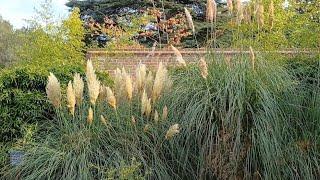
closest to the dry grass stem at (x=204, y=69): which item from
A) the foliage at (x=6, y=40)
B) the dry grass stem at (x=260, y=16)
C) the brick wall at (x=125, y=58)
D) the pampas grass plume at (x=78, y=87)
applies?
the dry grass stem at (x=260, y=16)

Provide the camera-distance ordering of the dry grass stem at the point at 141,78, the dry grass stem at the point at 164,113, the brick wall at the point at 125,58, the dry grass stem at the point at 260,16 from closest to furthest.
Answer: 1. the dry grass stem at the point at 164,113
2. the dry grass stem at the point at 141,78
3. the dry grass stem at the point at 260,16
4. the brick wall at the point at 125,58

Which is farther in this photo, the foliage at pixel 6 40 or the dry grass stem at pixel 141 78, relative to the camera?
the foliage at pixel 6 40

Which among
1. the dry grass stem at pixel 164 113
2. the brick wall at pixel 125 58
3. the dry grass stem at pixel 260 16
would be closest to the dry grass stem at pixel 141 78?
the dry grass stem at pixel 164 113

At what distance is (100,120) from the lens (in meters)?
4.83

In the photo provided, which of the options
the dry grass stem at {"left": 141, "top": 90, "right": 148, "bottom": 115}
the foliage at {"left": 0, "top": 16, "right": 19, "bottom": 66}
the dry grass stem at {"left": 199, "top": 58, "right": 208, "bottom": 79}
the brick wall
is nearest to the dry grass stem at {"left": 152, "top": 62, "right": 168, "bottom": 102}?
the dry grass stem at {"left": 141, "top": 90, "right": 148, "bottom": 115}

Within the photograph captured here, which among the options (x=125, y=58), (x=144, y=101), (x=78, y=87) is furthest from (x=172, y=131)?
(x=125, y=58)

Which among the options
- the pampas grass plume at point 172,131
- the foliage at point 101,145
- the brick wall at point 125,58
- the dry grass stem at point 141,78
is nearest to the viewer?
the pampas grass plume at point 172,131

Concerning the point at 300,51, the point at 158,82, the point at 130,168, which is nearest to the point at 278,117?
the point at 158,82

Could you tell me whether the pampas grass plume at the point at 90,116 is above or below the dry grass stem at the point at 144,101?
below

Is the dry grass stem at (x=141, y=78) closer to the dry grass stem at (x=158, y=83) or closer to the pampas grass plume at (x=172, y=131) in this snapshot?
the dry grass stem at (x=158, y=83)

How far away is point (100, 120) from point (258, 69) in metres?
1.46

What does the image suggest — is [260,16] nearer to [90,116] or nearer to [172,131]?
[172,131]

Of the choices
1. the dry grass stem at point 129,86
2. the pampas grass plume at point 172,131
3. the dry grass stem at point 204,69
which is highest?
the dry grass stem at point 204,69

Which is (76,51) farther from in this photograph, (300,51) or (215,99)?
(215,99)
